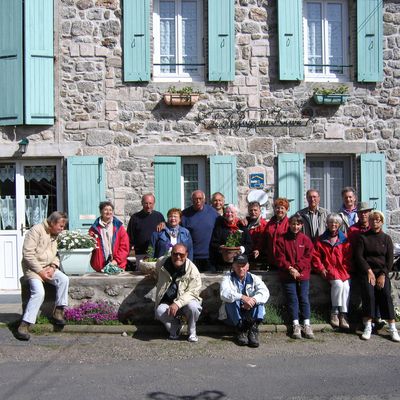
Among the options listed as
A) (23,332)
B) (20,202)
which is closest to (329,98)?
(20,202)

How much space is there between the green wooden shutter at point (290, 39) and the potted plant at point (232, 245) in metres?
3.93

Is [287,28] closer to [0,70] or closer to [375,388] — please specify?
[0,70]

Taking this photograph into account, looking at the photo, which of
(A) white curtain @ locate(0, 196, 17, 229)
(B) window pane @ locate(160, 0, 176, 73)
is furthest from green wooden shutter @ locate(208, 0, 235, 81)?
(A) white curtain @ locate(0, 196, 17, 229)

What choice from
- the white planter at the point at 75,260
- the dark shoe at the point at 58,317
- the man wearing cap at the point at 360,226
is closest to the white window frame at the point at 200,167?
the white planter at the point at 75,260

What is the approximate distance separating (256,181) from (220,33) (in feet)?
8.71

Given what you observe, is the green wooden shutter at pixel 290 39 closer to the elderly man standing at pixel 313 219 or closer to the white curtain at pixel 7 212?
the elderly man standing at pixel 313 219

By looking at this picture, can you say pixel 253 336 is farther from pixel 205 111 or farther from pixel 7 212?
pixel 7 212

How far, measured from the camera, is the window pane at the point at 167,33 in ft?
34.5

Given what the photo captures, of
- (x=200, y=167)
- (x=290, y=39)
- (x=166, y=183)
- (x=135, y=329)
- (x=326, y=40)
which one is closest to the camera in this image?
(x=135, y=329)

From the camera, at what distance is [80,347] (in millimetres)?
6879

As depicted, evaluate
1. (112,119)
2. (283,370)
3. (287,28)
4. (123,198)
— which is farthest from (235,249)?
(287,28)

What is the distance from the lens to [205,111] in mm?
10391

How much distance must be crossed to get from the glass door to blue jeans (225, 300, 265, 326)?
178 inches

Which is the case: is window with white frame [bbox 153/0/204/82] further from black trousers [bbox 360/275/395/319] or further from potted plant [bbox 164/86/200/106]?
black trousers [bbox 360/275/395/319]
